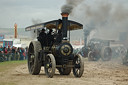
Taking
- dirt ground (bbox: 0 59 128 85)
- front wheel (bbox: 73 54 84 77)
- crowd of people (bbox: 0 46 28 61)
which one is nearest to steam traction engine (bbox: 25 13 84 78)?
front wheel (bbox: 73 54 84 77)

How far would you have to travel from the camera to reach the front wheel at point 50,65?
10695 millimetres

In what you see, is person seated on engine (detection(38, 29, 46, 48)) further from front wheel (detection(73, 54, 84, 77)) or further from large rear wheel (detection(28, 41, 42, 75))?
front wheel (detection(73, 54, 84, 77))

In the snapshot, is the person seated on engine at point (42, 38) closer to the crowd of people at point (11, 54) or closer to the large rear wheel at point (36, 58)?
the large rear wheel at point (36, 58)

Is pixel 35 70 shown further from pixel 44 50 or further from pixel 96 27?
pixel 96 27

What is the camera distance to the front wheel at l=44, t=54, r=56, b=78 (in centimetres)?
1070

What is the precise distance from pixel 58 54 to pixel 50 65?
0.55 metres

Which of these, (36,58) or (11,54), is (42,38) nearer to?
(36,58)

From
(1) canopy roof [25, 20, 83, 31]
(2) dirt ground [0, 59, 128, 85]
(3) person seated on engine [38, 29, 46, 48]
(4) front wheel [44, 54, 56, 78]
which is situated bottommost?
(2) dirt ground [0, 59, 128, 85]

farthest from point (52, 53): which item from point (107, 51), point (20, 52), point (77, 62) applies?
point (20, 52)

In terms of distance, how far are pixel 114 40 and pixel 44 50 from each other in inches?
726

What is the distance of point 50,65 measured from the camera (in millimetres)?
11102

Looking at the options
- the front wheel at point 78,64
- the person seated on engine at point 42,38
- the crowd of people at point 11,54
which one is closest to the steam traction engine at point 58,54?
the front wheel at point 78,64

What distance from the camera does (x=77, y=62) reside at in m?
11.7

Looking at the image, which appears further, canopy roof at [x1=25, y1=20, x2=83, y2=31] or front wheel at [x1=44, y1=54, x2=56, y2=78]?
canopy roof at [x1=25, y1=20, x2=83, y2=31]
